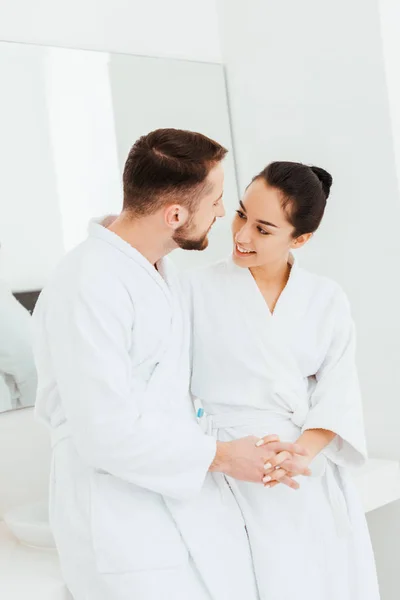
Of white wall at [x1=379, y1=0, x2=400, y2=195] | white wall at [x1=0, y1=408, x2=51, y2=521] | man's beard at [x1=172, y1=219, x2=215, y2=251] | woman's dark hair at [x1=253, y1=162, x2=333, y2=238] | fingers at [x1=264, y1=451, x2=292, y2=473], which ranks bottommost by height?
white wall at [x1=0, y1=408, x2=51, y2=521]

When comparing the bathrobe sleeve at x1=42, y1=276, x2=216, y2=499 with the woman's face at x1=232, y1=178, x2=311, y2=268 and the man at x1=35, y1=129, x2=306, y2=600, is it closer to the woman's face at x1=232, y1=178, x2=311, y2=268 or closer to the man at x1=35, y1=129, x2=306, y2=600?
the man at x1=35, y1=129, x2=306, y2=600

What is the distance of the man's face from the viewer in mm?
1667

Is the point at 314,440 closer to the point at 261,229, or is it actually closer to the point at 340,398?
the point at 340,398

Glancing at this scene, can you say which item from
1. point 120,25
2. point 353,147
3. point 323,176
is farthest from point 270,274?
point 120,25

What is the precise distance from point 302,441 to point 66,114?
1.26m

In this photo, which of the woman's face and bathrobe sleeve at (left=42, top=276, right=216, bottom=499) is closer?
bathrobe sleeve at (left=42, top=276, right=216, bottom=499)

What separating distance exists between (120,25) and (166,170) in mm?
1145

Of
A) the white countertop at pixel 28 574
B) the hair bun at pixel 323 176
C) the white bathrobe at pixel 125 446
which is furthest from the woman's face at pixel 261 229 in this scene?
the white countertop at pixel 28 574

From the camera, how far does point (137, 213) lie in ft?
5.43

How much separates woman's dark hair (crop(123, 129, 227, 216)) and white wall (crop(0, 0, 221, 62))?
0.92m

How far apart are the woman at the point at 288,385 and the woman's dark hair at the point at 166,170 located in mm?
206

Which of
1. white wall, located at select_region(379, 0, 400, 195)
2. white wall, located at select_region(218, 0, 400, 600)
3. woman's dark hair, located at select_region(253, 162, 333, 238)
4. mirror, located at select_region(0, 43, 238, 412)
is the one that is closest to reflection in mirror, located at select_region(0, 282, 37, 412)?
mirror, located at select_region(0, 43, 238, 412)

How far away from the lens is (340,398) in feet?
5.84

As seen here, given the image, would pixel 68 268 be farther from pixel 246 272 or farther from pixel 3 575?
pixel 3 575
